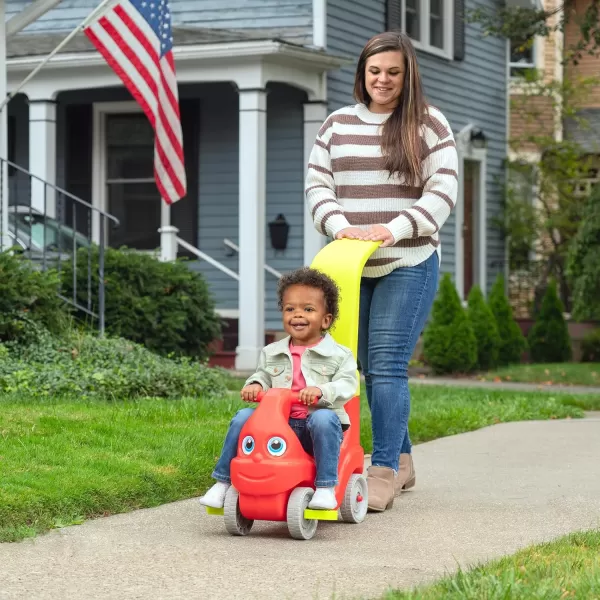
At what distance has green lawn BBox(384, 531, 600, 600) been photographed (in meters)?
3.78

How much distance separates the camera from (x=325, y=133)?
Answer: 5.89 metres

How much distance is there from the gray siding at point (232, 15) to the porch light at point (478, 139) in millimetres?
4284

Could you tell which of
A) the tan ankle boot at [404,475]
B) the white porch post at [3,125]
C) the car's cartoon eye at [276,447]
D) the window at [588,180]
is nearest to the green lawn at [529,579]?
the car's cartoon eye at [276,447]

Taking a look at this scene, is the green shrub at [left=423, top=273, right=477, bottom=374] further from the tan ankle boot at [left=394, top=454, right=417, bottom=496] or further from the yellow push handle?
the yellow push handle

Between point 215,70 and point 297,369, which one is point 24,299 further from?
point 215,70

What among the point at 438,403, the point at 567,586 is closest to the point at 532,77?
the point at 438,403

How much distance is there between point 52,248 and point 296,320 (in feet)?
26.3

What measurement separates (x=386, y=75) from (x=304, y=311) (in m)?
1.17

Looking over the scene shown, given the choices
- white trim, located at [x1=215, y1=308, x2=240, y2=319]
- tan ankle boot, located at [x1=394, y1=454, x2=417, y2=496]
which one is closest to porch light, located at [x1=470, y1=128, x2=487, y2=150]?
white trim, located at [x1=215, y1=308, x2=240, y2=319]

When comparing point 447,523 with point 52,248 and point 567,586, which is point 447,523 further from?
point 52,248

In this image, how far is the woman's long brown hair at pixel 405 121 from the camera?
567cm

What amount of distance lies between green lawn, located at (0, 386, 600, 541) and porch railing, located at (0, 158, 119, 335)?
106 inches

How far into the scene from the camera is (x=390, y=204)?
577 cm

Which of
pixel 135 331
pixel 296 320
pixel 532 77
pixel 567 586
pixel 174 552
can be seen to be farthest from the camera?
pixel 532 77
